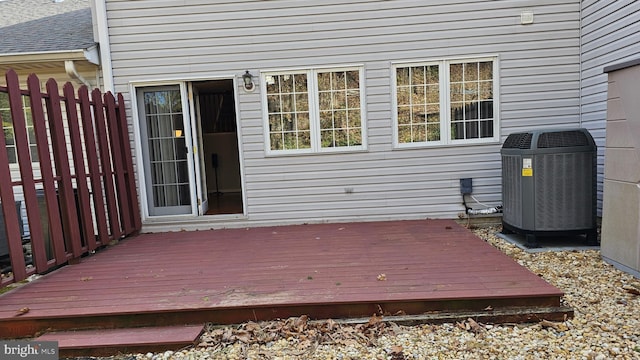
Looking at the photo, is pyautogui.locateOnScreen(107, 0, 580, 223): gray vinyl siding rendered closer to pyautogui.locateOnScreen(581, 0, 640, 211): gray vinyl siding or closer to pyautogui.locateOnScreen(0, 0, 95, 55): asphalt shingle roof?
pyautogui.locateOnScreen(581, 0, 640, 211): gray vinyl siding

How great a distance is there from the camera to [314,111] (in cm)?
529

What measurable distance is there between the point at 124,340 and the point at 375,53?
14.1 feet

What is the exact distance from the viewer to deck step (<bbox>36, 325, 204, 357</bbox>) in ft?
8.22

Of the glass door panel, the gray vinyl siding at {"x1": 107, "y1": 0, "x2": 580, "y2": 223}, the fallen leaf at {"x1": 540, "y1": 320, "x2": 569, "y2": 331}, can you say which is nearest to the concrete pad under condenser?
the gray vinyl siding at {"x1": 107, "y1": 0, "x2": 580, "y2": 223}

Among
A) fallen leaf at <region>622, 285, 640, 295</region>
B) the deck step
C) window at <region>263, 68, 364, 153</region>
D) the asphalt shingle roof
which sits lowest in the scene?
fallen leaf at <region>622, 285, 640, 295</region>

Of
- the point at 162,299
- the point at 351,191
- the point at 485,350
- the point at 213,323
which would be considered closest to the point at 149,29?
the point at 351,191

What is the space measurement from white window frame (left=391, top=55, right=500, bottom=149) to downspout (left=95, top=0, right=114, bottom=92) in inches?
149

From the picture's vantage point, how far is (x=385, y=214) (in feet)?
17.6

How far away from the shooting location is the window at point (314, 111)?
206 inches

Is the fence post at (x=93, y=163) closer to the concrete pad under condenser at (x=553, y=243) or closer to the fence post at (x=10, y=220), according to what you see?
the fence post at (x=10, y=220)

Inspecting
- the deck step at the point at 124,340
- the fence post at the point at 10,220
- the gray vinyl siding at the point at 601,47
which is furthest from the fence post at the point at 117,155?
the gray vinyl siding at the point at 601,47

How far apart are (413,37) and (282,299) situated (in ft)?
12.9

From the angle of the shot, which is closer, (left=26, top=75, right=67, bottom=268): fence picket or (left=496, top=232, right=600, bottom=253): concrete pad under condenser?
(left=26, top=75, right=67, bottom=268): fence picket

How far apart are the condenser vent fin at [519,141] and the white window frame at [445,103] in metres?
0.78
